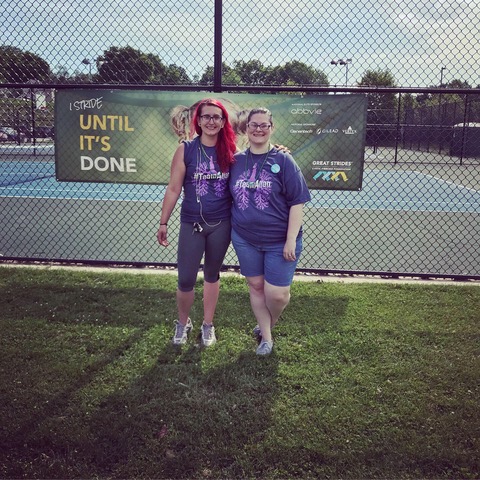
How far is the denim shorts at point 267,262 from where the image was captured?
3.50 meters

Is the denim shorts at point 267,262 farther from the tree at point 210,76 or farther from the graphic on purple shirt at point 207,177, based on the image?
the tree at point 210,76

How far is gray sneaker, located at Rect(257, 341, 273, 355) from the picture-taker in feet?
12.0

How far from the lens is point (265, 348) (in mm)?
3674

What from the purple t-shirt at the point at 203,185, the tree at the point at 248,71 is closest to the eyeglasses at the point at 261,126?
the purple t-shirt at the point at 203,185

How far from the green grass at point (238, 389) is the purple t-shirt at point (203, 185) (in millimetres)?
1109

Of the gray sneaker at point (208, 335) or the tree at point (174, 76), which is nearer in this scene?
the gray sneaker at point (208, 335)

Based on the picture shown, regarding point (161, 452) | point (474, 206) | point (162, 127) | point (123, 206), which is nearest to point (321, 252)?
point (162, 127)

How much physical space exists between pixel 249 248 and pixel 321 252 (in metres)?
3.78

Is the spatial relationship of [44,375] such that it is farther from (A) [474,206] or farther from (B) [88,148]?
(A) [474,206]

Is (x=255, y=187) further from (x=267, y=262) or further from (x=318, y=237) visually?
(x=318, y=237)

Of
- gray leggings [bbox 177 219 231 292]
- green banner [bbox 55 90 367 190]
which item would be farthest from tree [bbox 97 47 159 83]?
gray leggings [bbox 177 219 231 292]

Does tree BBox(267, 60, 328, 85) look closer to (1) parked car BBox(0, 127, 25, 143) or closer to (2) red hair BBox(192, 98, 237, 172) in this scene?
(2) red hair BBox(192, 98, 237, 172)

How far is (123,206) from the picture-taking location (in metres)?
11.1

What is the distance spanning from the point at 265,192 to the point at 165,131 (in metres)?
2.19
